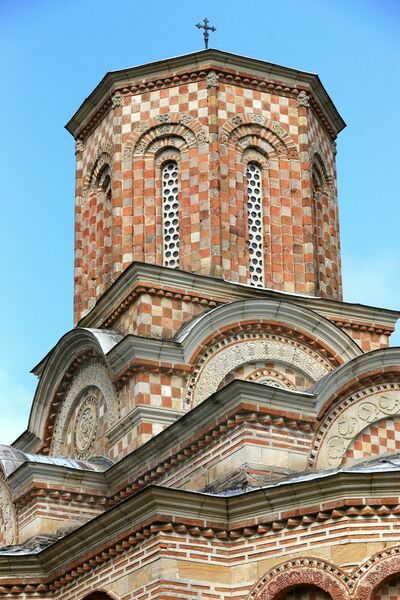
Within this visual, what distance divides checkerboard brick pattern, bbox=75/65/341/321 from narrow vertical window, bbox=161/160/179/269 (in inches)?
4.0

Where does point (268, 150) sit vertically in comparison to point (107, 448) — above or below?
above

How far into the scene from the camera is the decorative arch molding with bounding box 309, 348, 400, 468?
1689cm

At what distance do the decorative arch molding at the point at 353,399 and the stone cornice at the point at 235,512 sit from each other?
1855mm

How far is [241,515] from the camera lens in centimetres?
1519

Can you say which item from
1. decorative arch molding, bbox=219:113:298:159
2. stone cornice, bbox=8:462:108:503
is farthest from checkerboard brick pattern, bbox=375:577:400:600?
decorative arch molding, bbox=219:113:298:159

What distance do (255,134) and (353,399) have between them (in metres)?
6.49

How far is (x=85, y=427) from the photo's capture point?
20.9 m

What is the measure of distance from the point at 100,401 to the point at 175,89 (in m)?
5.42

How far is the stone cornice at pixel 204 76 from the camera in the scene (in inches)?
875

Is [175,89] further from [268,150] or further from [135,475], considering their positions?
[135,475]

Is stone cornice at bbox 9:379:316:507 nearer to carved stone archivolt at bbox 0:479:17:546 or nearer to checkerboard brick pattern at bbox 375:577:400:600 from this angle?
carved stone archivolt at bbox 0:479:17:546

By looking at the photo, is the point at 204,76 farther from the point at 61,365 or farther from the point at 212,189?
the point at 61,365

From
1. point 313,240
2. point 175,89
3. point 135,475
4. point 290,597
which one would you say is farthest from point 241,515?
point 175,89

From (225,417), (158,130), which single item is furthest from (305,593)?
(158,130)
